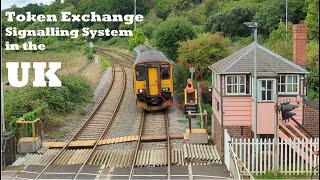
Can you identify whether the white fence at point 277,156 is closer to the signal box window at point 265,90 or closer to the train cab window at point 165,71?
the signal box window at point 265,90

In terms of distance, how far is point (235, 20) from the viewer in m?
44.9

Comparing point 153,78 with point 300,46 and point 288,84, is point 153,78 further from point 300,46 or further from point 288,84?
point 288,84

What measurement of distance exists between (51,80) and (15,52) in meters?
22.5

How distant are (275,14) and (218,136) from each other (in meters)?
27.9

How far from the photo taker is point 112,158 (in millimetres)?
16203

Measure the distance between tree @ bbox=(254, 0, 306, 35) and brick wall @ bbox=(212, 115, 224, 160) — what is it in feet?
84.5

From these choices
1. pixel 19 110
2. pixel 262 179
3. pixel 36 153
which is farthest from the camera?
pixel 19 110

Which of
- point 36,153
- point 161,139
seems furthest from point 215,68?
Result: point 36,153

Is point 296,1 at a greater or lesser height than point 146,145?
greater

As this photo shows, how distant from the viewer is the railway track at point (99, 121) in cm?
1647

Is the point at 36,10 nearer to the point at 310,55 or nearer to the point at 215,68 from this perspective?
the point at 310,55

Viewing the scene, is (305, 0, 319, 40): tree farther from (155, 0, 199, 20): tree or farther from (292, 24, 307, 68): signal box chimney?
(155, 0, 199, 20): tree

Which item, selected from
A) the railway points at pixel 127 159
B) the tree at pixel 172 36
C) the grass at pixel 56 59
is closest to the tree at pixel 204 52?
the railway points at pixel 127 159

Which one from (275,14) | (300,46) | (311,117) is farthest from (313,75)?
(275,14)
